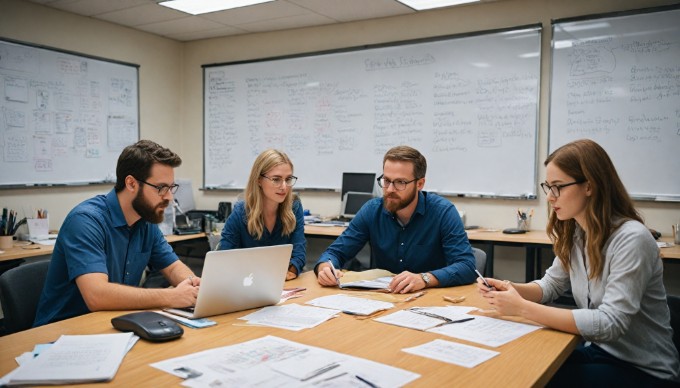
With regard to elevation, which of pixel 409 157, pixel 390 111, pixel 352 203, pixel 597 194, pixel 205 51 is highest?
pixel 205 51

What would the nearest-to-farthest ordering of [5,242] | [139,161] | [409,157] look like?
1. [139,161]
2. [409,157]
3. [5,242]

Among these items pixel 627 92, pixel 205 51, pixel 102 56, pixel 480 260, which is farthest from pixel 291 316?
pixel 205 51

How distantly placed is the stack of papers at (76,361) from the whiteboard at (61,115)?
3.58m

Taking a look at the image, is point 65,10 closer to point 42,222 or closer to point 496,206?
point 42,222

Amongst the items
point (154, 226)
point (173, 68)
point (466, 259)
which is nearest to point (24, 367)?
point (154, 226)

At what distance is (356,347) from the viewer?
1.52 metres

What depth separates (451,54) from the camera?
4750mm

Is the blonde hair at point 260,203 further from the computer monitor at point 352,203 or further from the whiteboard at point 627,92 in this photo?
the whiteboard at point 627,92

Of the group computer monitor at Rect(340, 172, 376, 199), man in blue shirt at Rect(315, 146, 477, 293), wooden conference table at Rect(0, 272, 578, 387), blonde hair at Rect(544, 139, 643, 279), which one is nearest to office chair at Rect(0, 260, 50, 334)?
wooden conference table at Rect(0, 272, 578, 387)

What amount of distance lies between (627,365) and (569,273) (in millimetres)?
389

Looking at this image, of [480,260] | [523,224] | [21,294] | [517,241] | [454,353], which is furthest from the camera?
[523,224]

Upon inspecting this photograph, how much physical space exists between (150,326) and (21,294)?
2.68 ft

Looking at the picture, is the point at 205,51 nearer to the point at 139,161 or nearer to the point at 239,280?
the point at 139,161

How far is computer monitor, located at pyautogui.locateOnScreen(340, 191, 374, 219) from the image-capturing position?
4.83m
